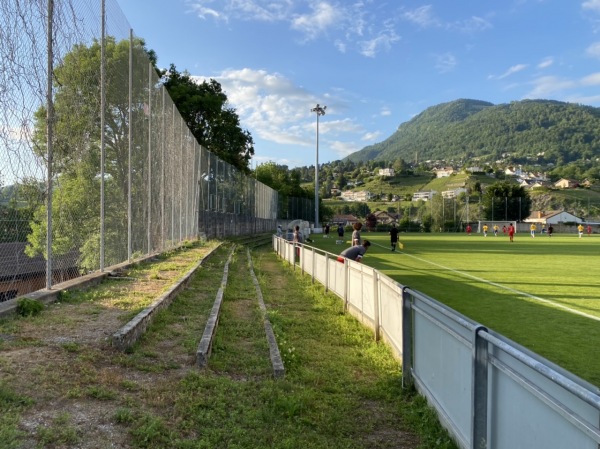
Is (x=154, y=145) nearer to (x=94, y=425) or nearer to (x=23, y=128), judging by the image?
(x=23, y=128)

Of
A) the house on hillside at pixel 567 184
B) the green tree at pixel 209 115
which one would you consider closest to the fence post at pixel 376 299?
the green tree at pixel 209 115

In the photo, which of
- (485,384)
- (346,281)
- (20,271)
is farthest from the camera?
(346,281)

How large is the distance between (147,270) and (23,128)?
5.53 m

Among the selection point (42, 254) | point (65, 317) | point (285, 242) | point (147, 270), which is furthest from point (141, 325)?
point (285, 242)

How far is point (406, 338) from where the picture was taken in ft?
17.2

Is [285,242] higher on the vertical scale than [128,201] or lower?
lower

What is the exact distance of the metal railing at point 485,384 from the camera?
6.66ft

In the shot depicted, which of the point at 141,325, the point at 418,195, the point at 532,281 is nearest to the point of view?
the point at 141,325

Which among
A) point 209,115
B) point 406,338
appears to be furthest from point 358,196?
point 406,338

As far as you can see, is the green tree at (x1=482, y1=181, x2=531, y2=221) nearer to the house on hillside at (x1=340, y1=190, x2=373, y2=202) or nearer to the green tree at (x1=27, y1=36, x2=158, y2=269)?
the green tree at (x1=27, y1=36, x2=158, y2=269)

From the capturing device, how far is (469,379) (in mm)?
3264

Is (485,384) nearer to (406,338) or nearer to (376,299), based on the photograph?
(406,338)

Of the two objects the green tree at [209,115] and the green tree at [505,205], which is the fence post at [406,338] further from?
the green tree at [505,205]

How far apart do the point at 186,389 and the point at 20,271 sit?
14.3 ft
